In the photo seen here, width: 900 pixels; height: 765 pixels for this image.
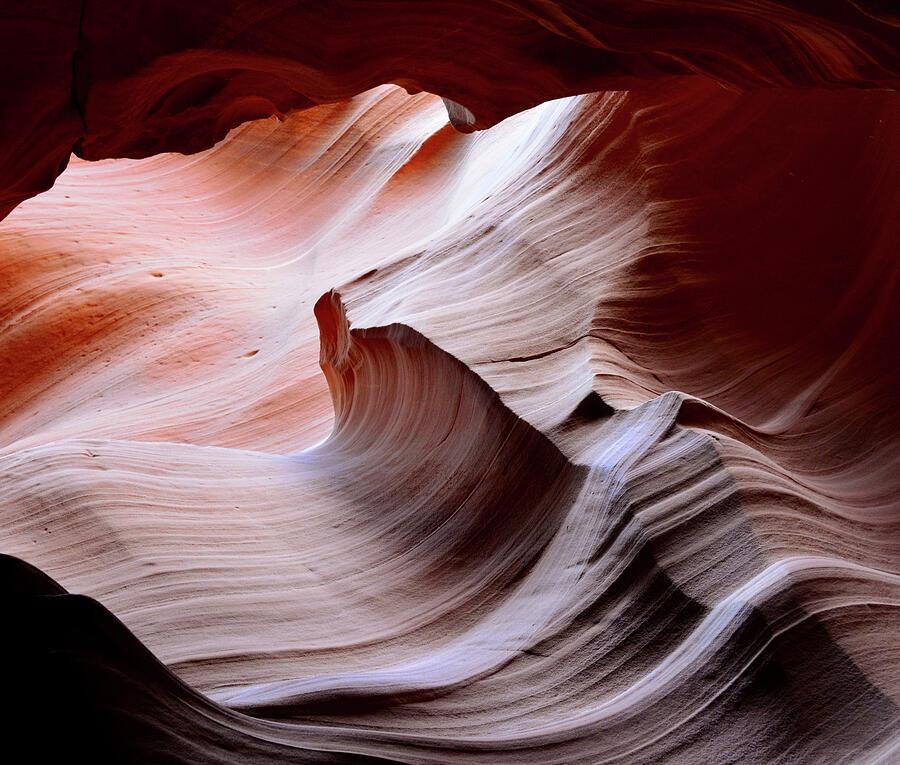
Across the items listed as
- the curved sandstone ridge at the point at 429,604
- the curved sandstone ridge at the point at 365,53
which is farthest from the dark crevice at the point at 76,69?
the curved sandstone ridge at the point at 429,604

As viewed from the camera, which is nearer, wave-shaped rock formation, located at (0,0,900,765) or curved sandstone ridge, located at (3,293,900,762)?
curved sandstone ridge, located at (3,293,900,762)

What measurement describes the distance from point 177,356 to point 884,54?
15.6 ft

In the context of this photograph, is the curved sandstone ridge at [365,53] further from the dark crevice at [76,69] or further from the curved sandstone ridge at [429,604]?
the curved sandstone ridge at [429,604]

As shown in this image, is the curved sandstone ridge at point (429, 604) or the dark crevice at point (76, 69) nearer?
the curved sandstone ridge at point (429, 604)

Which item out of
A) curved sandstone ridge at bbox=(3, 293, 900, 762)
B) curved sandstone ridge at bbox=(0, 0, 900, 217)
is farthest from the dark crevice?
curved sandstone ridge at bbox=(3, 293, 900, 762)

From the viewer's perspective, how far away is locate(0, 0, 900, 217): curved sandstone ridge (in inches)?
84.5

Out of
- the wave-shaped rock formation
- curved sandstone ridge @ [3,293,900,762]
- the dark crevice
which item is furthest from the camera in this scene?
the dark crevice

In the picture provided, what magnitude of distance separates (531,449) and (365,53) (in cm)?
121

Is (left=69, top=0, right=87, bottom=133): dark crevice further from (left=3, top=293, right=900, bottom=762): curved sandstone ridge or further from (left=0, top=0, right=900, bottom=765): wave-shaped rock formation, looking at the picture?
(left=3, top=293, right=900, bottom=762): curved sandstone ridge

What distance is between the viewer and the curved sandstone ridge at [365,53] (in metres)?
2.15

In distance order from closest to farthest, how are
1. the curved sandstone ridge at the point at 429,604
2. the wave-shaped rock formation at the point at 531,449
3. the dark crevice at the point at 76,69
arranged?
the curved sandstone ridge at the point at 429,604, the wave-shaped rock formation at the point at 531,449, the dark crevice at the point at 76,69

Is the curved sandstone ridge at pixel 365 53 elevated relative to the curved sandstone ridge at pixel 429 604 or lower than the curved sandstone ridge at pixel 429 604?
elevated

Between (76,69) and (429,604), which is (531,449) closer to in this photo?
(429,604)

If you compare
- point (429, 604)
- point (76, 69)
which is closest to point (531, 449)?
point (429, 604)
